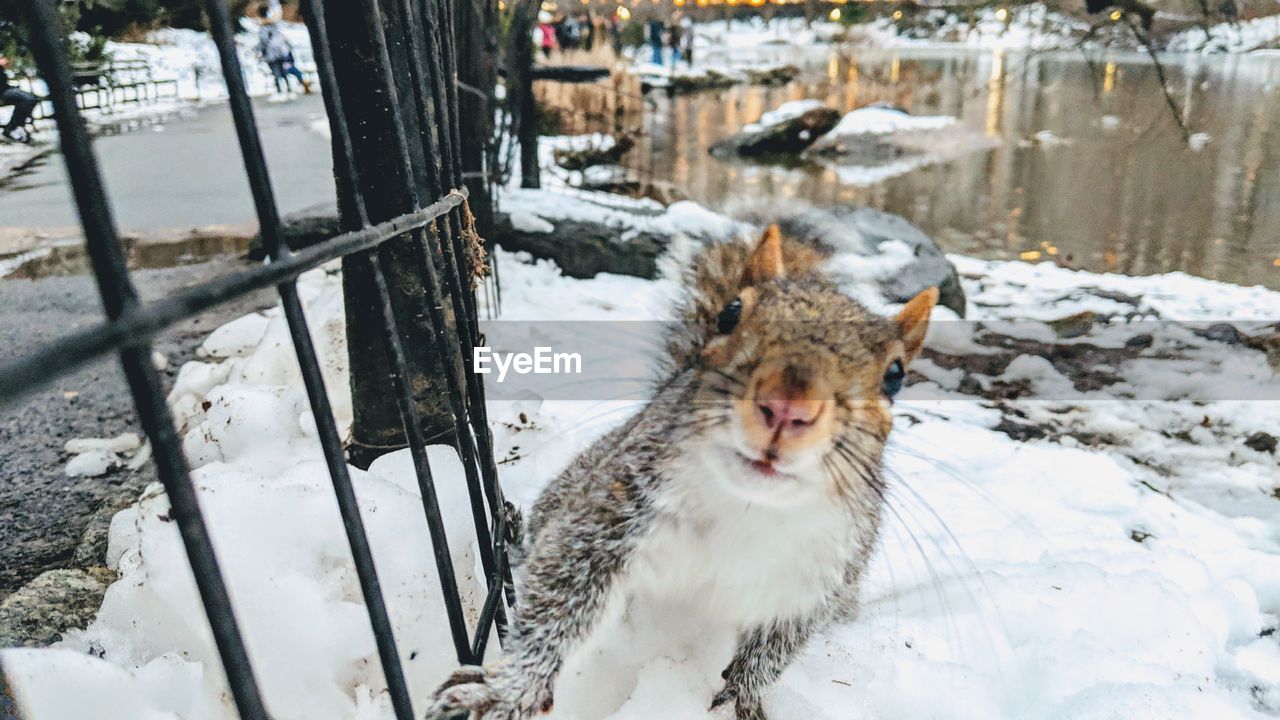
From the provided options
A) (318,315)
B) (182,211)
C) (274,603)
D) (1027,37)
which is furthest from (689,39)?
(274,603)

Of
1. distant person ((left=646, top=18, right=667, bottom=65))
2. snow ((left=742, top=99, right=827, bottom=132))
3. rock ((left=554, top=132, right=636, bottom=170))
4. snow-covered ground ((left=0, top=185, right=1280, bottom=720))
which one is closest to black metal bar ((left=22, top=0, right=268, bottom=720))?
snow-covered ground ((left=0, top=185, right=1280, bottom=720))

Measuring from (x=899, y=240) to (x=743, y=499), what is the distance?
339 centimetres

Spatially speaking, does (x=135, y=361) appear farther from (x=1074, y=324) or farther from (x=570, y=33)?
(x=570, y=33)

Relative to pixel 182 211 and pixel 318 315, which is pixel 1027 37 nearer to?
pixel 318 315

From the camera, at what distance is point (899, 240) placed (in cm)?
416

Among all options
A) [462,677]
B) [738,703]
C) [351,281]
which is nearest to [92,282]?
[351,281]

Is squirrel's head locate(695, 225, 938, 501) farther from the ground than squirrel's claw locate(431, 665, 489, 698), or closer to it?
farther from the ground

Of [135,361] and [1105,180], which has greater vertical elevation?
[135,361]

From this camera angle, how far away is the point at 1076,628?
60.6 inches

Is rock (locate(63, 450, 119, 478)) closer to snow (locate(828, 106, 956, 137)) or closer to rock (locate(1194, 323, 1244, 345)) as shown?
rock (locate(1194, 323, 1244, 345))

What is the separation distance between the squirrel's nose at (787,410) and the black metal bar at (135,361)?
2.22 feet

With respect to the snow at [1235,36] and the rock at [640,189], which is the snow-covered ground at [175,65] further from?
the snow at [1235,36]

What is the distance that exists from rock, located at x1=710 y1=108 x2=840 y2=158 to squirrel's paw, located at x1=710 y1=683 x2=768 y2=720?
29.5ft

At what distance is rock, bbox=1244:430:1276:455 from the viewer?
8.43 ft
